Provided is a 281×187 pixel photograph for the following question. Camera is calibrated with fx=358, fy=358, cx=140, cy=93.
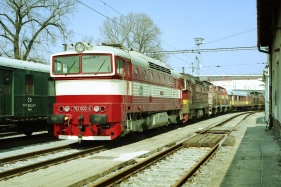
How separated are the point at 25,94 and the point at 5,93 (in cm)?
113

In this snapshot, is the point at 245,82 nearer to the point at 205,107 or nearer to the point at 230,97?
the point at 230,97

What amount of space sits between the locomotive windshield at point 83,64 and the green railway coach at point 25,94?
1.87 m

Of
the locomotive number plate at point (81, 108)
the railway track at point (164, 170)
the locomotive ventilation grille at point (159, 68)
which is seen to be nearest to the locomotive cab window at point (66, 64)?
the locomotive number plate at point (81, 108)

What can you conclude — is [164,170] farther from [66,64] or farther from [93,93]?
[66,64]

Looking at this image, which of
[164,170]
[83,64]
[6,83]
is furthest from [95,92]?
[164,170]

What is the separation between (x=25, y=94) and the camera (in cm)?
1380

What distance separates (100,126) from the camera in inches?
463

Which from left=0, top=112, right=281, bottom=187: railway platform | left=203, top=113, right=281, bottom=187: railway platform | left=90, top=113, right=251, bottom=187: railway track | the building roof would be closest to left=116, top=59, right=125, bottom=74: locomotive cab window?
left=0, top=112, right=281, bottom=187: railway platform

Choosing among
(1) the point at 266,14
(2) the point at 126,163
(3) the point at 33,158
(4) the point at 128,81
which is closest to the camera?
(2) the point at 126,163

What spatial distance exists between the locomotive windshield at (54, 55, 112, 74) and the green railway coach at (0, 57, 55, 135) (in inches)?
73.8

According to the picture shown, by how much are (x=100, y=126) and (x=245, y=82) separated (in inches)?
3624

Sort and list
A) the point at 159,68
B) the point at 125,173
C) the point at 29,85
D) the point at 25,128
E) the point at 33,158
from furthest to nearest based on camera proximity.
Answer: the point at 159,68 → the point at 25,128 → the point at 29,85 → the point at 33,158 → the point at 125,173

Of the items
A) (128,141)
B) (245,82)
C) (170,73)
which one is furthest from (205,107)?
(245,82)

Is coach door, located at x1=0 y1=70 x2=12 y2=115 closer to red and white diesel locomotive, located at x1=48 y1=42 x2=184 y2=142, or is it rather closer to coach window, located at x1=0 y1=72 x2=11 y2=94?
coach window, located at x1=0 y1=72 x2=11 y2=94
